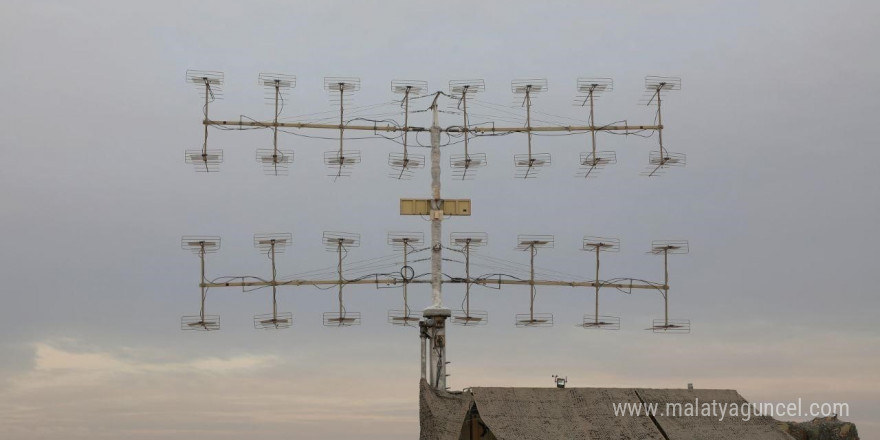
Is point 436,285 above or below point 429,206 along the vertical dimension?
below

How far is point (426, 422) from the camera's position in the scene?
89.8ft

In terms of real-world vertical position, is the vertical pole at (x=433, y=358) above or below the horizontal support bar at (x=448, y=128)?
below

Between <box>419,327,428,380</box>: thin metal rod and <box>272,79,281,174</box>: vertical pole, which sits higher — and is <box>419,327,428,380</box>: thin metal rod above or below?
below

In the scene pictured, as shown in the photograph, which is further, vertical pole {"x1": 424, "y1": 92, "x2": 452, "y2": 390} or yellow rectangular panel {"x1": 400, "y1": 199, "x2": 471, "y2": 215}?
yellow rectangular panel {"x1": 400, "y1": 199, "x2": 471, "y2": 215}

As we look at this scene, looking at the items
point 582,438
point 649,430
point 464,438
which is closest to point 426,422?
point 464,438

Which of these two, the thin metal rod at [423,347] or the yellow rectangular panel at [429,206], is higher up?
the yellow rectangular panel at [429,206]

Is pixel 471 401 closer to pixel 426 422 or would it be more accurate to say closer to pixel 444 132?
pixel 426 422

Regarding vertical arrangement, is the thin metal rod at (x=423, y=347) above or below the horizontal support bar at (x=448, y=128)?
below

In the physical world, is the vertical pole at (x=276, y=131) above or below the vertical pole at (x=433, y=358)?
above

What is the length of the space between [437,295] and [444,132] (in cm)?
467

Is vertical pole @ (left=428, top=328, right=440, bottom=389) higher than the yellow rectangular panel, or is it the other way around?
the yellow rectangular panel

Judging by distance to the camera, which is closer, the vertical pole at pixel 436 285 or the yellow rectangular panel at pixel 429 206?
the vertical pole at pixel 436 285

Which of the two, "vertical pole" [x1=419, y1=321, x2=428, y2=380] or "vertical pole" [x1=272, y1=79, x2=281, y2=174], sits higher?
"vertical pole" [x1=272, y1=79, x2=281, y2=174]

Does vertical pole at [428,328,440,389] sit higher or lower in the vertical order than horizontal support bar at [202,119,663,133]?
lower
